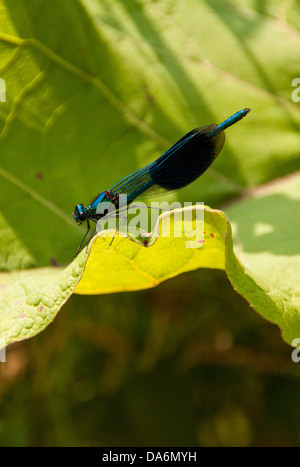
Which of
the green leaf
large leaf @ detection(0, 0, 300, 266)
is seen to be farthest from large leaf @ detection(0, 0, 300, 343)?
the green leaf

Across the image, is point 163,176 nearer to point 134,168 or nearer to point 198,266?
point 134,168

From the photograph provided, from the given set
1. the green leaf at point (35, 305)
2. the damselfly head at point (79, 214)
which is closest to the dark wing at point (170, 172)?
the damselfly head at point (79, 214)

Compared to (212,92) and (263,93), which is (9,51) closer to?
(212,92)

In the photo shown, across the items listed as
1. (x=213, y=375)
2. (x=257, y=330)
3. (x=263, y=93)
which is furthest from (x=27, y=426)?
(x=263, y=93)

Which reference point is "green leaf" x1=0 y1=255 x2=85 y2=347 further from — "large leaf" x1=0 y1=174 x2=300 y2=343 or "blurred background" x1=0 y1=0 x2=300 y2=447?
"blurred background" x1=0 y1=0 x2=300 y2=447

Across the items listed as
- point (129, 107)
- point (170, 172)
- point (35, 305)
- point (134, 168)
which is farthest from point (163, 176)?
point (35, 305)
